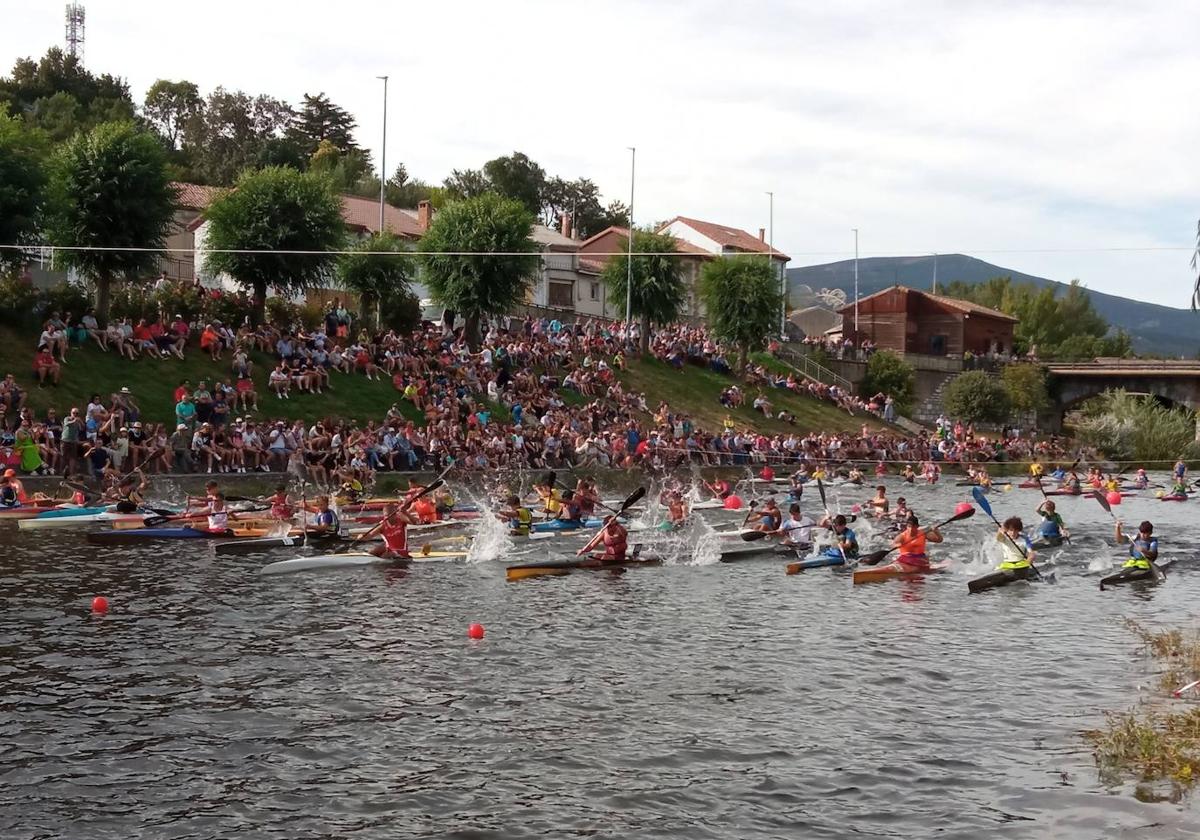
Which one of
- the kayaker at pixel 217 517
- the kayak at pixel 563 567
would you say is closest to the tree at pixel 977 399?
the kayak at pixel 563 567

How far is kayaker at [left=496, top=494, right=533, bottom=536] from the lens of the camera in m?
29.2

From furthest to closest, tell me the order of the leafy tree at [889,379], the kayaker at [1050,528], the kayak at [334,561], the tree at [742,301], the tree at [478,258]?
Result: the leafy tree at [889,379] → the tree at [742,301] → the tree at [478,258] → the kayaker at [1050,528] → the kayak at [334,561]

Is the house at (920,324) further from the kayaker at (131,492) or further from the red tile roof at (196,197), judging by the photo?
the kayaker at (131,492)

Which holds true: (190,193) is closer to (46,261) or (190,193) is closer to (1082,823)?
(46,261)

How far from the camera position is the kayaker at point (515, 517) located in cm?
2923

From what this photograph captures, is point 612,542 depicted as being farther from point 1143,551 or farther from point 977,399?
point 977,399

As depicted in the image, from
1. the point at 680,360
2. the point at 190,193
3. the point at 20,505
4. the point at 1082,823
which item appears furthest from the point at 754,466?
the point at 190,193

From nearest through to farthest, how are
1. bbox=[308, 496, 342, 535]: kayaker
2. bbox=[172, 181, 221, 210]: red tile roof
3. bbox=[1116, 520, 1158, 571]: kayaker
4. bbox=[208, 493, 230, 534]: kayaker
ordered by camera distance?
bbox=[1116, 520, 1158, 571]: kayaker, bbox=[308, 496, 342, 535]: kayaker, bbox=[208, 493, 230, 534]: kayaker, bbox=[172, 181, 221, 210]: red tile roof

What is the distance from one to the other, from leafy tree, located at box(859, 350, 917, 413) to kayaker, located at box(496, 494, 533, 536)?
4903 cm

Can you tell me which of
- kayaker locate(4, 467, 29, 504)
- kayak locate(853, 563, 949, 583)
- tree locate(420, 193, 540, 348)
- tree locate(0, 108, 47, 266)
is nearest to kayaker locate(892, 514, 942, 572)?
kayak locate(853, 563, 949, 583)

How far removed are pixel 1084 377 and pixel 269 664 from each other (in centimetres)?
7474

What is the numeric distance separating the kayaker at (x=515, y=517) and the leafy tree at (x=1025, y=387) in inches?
2147

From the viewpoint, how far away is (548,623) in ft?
66.6

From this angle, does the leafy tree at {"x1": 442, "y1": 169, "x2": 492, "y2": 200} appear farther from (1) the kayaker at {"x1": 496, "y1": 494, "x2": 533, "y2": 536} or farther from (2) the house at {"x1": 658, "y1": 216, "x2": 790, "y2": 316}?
(1) the kayaker at {"x1": 496, "y1": 494, "x2": 533, "y2": 536}
